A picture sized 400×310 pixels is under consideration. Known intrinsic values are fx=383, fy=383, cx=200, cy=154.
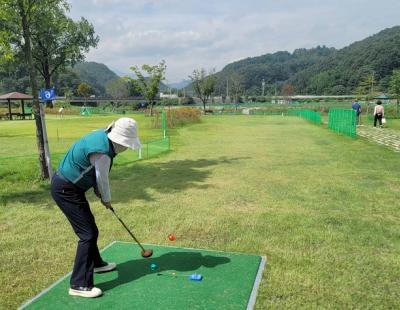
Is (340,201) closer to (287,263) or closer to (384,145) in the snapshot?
(287,263)

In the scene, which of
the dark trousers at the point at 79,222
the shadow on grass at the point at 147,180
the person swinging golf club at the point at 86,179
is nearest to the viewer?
the person swinging golf club at the point at 86,179

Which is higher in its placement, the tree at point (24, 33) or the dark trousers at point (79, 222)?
the tree at point (24, 33)

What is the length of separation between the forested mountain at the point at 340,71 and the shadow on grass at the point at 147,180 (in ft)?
185

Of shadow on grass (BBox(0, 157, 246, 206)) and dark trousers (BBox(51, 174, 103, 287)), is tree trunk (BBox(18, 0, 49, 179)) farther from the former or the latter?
dark trousers (BBox(51, 174, 103, 287))

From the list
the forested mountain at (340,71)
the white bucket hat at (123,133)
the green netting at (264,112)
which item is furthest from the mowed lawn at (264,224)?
the forested mountain at (340,71)

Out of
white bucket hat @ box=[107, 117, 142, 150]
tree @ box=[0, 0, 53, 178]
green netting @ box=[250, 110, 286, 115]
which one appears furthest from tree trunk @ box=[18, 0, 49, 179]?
green netting @ box=[250, 110, 286, 115]

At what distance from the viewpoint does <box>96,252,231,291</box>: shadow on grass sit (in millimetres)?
4074

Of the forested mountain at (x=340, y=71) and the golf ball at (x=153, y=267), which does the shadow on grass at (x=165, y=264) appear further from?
the forested mountain at (x=340, y=71)

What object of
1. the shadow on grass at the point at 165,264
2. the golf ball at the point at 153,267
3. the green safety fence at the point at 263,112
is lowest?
A: the green safety fence at the point at 263,112

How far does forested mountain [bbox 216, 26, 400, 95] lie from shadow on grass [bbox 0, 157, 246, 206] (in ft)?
185

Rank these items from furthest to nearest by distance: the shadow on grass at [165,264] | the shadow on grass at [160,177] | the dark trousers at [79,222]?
the shadow on grass at [160,177]
the shadow on grass at [165,264]
the dark trousers at [79,222]

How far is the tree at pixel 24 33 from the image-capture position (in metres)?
8.06

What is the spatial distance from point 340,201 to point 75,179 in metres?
5.11

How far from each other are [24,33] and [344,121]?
52.5ft
